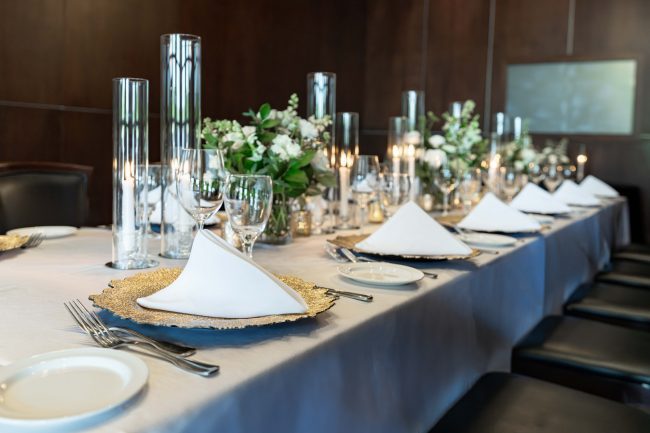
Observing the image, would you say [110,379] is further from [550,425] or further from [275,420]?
[550,425]

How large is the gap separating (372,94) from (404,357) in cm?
654

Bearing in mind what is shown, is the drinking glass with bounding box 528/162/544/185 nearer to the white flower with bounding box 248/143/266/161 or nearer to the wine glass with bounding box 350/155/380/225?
the wine glass with bounding box 350/155/380/225

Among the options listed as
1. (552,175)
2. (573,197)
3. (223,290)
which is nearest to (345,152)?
(223,290)

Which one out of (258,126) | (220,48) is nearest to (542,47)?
(220,48)

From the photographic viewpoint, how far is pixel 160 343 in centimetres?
80

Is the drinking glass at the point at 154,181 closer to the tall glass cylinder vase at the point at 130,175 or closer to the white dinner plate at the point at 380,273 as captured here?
the tall glass cylinder vase at the point at 130,175

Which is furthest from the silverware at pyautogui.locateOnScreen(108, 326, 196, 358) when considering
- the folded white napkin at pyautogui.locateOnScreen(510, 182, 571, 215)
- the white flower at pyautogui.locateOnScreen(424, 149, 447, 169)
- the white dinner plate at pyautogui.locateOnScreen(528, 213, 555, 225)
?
the folded white napkin at pyautogui.locateOnScreen(510, 182, 571, 215)

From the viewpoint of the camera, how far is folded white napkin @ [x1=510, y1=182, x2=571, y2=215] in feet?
9.02

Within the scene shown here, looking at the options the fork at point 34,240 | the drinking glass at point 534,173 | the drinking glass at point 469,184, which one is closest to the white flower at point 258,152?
the fork at point 34,240

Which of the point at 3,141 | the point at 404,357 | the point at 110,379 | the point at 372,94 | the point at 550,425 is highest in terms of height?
the point at 372,94

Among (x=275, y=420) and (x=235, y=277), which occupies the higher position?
(x=235, y=277)

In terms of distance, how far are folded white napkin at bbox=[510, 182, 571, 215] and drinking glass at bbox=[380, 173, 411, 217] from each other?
38.7 inches

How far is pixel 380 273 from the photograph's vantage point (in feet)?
4.37

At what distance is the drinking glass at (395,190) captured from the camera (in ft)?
6.50
